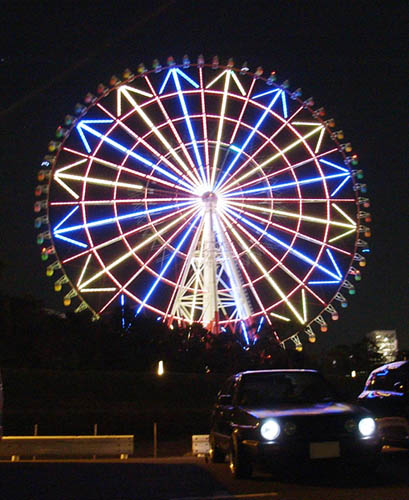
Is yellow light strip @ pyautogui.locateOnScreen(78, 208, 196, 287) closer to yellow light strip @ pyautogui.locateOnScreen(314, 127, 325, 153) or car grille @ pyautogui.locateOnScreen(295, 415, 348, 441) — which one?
yellow light strip @ pyautogui.locateOnScreen(314, 127, 325, 153)

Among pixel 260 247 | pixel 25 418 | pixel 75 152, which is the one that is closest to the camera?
pixel 25 418

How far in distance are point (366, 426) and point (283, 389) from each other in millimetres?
1672

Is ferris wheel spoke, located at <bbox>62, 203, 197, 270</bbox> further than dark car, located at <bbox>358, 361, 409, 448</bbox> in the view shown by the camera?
Yes

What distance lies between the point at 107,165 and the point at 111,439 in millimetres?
16357

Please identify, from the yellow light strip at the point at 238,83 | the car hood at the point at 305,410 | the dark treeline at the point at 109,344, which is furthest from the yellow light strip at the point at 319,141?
the car hood at the point at 305,410

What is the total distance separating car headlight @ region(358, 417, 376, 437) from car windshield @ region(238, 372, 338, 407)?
94 centimetres

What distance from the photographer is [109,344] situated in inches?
1540

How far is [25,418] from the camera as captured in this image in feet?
83.1

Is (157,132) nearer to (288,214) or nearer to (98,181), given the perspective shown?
(98,181)

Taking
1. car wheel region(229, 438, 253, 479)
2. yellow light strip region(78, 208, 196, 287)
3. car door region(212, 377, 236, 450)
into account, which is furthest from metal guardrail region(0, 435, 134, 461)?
yellow light strip region(78, 208, 196, 287)

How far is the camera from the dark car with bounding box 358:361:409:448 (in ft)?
31.1

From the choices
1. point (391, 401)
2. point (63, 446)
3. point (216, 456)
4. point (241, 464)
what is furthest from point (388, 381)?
point (63, 446)

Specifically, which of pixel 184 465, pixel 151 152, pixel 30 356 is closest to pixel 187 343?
pixel 30 356

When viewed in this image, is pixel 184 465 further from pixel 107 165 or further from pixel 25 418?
pixel 107 165
